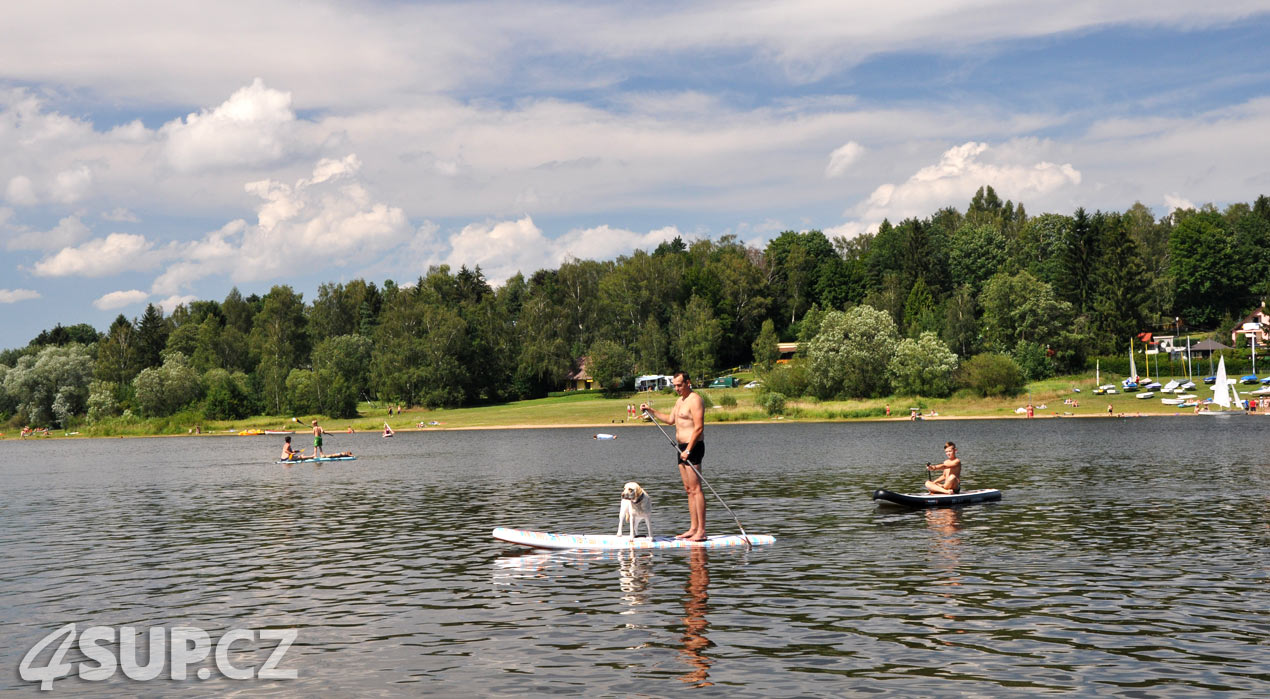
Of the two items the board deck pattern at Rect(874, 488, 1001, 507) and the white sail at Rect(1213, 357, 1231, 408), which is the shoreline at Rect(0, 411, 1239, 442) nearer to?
the white sail at Rect(1213, 357, 1231, 408)

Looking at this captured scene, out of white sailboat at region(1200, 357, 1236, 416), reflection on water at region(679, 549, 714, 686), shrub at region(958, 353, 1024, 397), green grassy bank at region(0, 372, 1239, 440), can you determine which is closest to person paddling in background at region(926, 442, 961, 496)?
reflection on water at region(679, 549, 714, 686)

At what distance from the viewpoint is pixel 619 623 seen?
58.0 ft

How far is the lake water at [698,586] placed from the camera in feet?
47.3

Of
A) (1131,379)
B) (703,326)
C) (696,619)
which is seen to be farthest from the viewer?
(703,326)

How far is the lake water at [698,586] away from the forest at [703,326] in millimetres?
88079

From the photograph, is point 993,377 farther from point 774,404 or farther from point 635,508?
point 635,508

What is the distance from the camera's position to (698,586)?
20.8 meters

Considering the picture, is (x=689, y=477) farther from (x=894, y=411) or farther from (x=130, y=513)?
(x=894, y=411)

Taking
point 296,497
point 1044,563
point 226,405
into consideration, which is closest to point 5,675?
point 1044,563

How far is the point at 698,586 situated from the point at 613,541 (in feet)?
16.0

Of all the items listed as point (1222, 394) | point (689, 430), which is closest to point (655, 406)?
point (1222, 394)

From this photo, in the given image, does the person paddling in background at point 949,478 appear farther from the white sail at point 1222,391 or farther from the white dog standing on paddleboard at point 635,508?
the white sail at point 1222,391

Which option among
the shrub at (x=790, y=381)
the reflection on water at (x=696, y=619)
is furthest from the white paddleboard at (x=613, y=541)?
the shrub at (x=790, y=381)

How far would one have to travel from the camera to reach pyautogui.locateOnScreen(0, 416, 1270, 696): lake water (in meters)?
14.4
